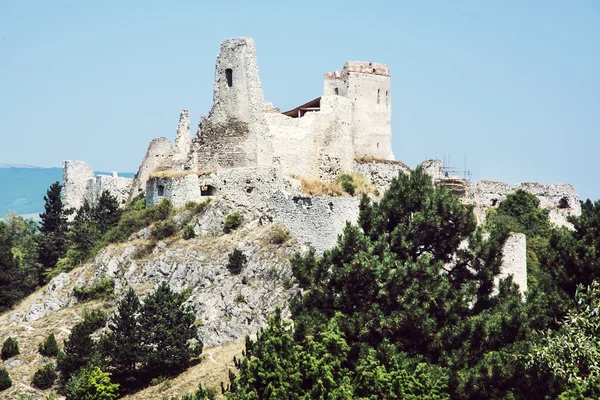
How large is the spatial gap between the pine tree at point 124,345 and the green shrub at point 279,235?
6.40 metres

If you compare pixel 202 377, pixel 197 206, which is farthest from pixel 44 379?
pixel 197 206

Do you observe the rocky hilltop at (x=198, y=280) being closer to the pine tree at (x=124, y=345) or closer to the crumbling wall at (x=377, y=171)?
the pine tree at (x=124, y=345)

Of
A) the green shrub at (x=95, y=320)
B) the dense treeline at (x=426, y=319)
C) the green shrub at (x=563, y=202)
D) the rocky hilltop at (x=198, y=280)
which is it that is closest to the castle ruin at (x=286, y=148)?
the rocky hilltop at (x=198, y=280)

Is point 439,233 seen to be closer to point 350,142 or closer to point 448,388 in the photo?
point 448,388

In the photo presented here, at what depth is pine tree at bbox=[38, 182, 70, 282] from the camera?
52.4 meters

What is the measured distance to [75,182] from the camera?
5944cm

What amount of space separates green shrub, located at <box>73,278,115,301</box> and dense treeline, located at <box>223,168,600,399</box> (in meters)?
11.1

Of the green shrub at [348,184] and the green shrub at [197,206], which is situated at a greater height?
the green shrub at [348,184]

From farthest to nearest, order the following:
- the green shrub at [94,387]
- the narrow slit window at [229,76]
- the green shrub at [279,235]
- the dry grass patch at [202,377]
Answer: the narrow slit window at [229,76]
the green shrub at [279,235]
the green shrub at [94,387]
the dry grass patch at [202,377]

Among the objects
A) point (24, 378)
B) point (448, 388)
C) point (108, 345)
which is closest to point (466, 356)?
point (448, 388)

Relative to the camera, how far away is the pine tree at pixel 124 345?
36688 millimetres

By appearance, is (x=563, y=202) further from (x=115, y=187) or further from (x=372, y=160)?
(x=115, y=187)

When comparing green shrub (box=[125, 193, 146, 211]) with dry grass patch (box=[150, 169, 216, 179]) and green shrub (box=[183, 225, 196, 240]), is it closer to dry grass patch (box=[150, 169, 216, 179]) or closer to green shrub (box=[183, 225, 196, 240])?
dry grass patch (box=[150, 169, 216, 179])

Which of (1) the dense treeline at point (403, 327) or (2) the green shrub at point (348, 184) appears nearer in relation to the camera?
(1) the dense treeline at point (403, 327)
